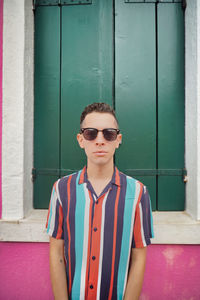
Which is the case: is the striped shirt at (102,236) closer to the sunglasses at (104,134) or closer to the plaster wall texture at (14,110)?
the sunglasses at (104,134)

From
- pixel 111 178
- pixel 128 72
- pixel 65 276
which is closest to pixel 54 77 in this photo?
pixel 128 72

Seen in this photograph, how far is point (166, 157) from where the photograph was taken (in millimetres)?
2047

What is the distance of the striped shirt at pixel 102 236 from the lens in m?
1.19

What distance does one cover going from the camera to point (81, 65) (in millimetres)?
2062

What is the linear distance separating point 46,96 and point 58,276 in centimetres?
161

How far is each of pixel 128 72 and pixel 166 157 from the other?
0.94 metres

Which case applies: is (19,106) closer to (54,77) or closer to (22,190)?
(54,77)

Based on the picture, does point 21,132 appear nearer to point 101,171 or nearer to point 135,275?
point 101,171

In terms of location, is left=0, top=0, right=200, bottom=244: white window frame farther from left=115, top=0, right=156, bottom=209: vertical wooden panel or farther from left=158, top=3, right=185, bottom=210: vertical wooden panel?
left=115, top=0, right=156, bottom=209: vertical wooden panel

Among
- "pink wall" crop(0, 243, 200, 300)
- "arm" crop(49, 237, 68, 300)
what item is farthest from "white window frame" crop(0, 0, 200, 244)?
"arm" crop(49, 237, 68, 300)

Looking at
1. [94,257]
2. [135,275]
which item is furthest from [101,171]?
[135,275]

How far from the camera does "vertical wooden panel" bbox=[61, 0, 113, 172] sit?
205 centimetres

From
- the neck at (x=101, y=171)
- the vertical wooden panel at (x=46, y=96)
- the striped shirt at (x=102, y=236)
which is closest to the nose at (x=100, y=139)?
the neck at (x=101, y=171)

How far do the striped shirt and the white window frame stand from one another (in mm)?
705
